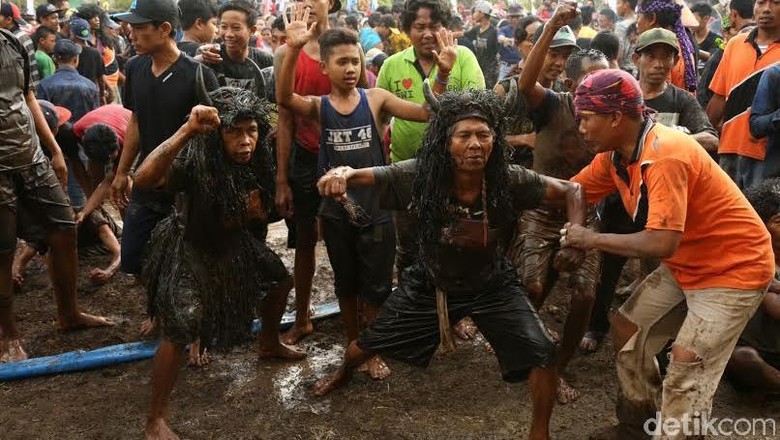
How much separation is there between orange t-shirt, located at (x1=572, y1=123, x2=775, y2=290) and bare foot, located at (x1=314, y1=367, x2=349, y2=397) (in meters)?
2.14

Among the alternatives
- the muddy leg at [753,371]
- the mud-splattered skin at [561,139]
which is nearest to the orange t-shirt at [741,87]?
the mud-splattered skin at [561,139]

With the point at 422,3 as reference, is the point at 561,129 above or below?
below

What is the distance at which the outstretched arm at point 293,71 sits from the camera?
4469 mm

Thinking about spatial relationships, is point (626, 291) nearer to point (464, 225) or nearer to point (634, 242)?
point (464, 225)

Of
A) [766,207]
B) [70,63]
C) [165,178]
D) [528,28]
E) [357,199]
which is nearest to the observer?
[165,178]

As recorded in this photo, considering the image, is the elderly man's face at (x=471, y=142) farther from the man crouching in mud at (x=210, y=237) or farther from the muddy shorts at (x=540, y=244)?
the man crouching in mud at (x=210, y=237)

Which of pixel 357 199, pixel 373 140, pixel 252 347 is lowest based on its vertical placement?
pixel 252 347

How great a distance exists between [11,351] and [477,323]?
3.32 meters

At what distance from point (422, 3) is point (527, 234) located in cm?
193

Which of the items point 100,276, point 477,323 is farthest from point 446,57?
point 100,276

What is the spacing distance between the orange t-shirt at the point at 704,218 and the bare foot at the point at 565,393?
4.08 feet

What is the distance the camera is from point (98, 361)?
4.82 m

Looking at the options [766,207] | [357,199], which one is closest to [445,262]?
[357,199]

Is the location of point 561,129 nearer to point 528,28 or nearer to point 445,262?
point 445,262
